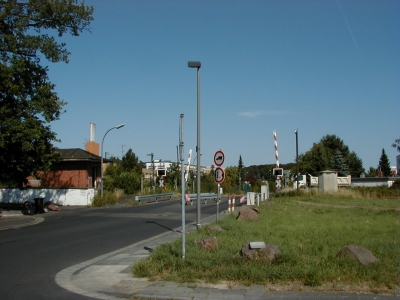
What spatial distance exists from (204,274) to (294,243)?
3.38 metres

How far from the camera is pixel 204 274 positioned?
8.49 meters

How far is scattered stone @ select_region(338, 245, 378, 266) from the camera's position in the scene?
332 inches

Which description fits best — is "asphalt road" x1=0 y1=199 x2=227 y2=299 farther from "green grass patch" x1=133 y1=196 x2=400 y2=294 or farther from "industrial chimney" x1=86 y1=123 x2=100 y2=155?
"industrial chimney" x1=86 y1=123 x2=100 y2=155

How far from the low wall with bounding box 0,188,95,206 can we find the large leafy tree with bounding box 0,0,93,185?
361 inches

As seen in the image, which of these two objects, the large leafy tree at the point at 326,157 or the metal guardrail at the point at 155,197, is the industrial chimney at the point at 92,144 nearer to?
the metal guardrail at the point at 155,197

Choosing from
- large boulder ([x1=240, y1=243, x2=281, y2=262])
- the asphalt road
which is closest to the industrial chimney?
the asphalt road

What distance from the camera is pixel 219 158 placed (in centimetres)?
1809

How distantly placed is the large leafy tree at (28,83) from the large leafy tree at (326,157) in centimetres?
6468

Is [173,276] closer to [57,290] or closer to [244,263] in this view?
[244,263]

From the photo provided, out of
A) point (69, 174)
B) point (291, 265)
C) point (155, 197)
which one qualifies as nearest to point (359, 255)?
point (291, 265)

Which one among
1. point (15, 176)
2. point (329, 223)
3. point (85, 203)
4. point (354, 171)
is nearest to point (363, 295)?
point (329, 223)

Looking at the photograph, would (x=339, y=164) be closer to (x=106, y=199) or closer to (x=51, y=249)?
(x=106, y=199)

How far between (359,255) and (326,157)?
79593 millimetres

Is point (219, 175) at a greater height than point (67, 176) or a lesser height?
lesser
